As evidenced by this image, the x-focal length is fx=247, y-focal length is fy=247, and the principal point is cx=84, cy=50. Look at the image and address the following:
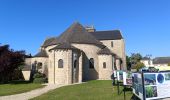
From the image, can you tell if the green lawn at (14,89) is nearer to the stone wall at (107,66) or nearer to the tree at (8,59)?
the tree at (8,59)

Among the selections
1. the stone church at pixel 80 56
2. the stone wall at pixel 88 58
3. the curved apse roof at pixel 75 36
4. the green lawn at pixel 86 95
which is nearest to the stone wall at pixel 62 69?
the stone church at pixel 80 56

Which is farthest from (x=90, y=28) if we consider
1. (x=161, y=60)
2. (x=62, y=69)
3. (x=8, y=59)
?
(x=161, y=60)

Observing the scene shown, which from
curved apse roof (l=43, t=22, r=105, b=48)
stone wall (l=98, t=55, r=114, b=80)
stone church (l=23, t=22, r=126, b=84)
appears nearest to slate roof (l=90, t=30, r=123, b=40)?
stone church (l=23, t=22, r=126, b=84)

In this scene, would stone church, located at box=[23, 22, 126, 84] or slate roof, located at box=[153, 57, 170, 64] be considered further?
slate roof, located at box=[153, 57, 170, 64]

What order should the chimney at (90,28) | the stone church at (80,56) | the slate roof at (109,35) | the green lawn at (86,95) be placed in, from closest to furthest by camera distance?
the green lawn at (86,95)
the stone church at (80,56)
the slate roof at (109,35)
the chimney at (90,28)

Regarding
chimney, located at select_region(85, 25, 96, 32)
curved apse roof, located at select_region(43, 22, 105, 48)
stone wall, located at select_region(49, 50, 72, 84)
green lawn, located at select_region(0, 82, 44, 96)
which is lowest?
green lawn, located at select_region(0, 82, 44, 96)

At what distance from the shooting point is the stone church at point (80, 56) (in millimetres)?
37531

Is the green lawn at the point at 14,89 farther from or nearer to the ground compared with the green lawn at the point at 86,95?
nearer to the ground

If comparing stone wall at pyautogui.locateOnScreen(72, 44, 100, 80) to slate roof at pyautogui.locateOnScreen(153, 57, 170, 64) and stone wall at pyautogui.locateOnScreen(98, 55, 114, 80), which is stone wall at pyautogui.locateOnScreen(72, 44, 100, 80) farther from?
slate roof at pyautogui.locateOnScreen(153, 57, 170, 64)

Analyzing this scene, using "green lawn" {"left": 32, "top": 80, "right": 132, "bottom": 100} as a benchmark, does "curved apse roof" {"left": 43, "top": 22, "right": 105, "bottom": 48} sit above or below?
above

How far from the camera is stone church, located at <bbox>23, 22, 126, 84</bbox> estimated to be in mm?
37531

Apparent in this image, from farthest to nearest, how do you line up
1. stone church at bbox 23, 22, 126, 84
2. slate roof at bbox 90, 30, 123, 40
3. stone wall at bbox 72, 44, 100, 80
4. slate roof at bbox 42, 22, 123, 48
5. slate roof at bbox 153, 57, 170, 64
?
slate roof at bbox 153, 57, 170, 64
slate roof at bbox 90, 30, 123, 40
stone wall at bbox 72, 44, 100, 80
slate roof at bbox 42, 22, 123, 48
stone church at bbox 23, 22, 126, 84

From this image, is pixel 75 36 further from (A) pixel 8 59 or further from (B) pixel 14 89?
(B) pixel 14 89

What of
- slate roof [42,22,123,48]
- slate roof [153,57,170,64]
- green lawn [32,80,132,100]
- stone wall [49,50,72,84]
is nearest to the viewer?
green lawn [32,80,132,100]
